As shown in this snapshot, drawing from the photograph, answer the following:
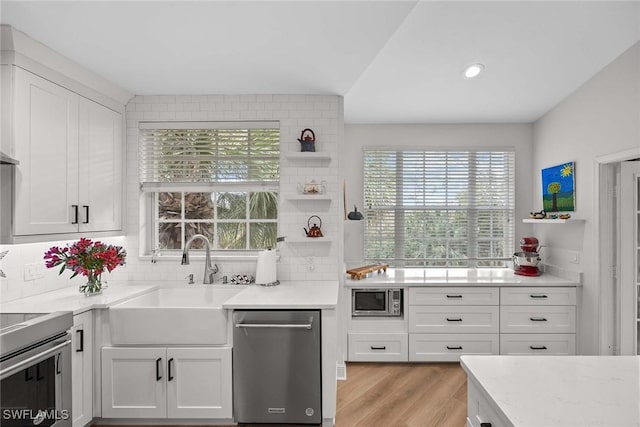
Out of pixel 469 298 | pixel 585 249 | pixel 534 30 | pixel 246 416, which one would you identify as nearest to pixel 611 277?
pixel 585 249

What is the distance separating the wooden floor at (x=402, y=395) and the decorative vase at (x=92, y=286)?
1.89 m

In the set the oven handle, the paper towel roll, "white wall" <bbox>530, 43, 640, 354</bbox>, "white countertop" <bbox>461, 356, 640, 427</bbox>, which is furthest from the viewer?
the paper towel roll

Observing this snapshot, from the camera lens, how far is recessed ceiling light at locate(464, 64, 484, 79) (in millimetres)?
3041

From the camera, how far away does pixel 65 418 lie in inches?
80.4

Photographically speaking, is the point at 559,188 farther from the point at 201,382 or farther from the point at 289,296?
the point at 201,382

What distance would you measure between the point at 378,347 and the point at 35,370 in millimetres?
2585

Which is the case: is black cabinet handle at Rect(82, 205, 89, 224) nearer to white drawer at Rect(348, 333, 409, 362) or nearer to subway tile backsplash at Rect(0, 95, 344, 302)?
subway tile backsplash at Rect(0, 95, 344, 302)

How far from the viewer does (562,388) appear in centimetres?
114

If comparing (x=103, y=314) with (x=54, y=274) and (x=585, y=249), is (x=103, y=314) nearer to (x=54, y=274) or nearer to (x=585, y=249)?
(x=54, y=274)

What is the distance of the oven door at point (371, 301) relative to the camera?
3.51m

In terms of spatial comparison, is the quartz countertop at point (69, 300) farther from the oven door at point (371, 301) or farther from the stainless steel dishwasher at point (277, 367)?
the oven door at point (371, 301)

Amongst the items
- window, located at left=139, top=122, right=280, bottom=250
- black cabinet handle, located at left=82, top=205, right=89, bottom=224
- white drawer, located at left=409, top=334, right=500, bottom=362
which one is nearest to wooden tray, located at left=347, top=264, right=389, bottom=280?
white drawer, located at left=409, top=334, right=500, bottom=362

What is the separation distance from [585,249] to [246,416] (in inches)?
123

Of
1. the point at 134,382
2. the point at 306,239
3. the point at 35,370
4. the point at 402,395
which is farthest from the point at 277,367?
the point at 35,370
